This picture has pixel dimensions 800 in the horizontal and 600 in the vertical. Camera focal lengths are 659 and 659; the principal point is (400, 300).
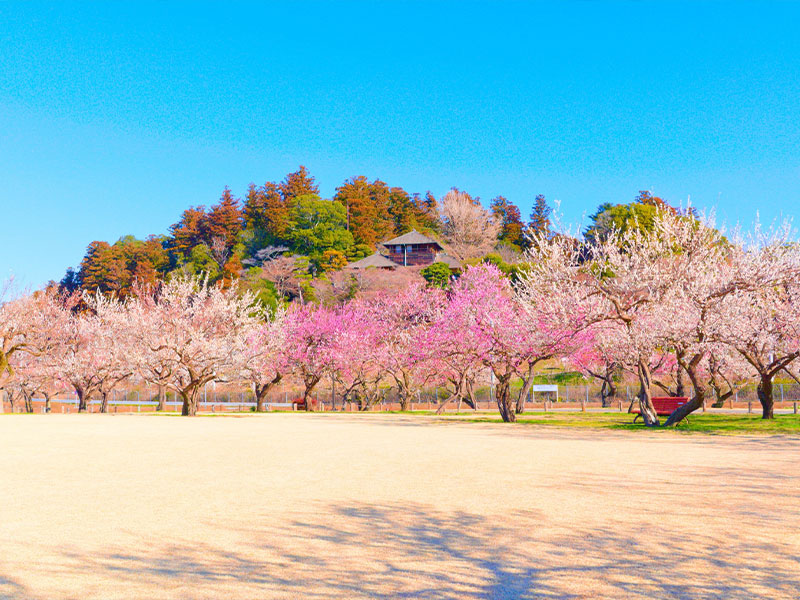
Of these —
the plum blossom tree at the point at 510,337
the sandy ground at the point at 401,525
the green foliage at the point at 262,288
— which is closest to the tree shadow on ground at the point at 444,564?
the sandy ground at the point at 401,525

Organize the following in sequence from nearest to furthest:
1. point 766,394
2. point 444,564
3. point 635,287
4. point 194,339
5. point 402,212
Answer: point 444,564 < point 635,287 < point 766,394 < point 194,339 < point 402,212

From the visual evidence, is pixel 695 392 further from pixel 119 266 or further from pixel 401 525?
pixel 119 266

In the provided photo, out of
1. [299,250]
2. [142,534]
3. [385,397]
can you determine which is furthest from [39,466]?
[299,250]

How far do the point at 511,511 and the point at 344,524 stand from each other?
6.70ft

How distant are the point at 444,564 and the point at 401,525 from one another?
153cm

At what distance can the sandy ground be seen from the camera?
5152mm

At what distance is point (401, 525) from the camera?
7141mm

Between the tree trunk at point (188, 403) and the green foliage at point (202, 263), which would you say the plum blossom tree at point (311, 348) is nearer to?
the tree trunk at point (188, 403)

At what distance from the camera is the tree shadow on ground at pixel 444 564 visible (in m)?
4.96

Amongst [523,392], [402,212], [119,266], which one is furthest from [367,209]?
[523,392]

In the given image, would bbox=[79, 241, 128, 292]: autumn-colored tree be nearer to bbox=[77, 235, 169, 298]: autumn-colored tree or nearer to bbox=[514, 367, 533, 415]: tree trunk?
bbox=[77, 235, 169, 298]: autumn-colored tree

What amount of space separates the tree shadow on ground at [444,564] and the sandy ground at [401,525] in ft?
0.08

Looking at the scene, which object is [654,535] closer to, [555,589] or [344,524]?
[555,589]

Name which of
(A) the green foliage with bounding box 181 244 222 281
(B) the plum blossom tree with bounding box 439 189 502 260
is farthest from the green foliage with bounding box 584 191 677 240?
(A) the green foliage with bounding box 181 244 222 281
